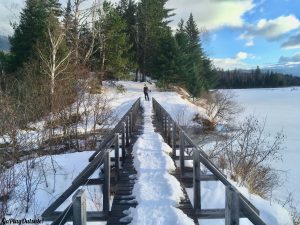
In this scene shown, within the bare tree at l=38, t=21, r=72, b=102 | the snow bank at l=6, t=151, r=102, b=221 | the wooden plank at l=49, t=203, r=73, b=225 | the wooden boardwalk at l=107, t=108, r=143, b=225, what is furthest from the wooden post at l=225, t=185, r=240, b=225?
the bare tree at l=38, t=21, r=72, b=102

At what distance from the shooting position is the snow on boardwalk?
5660 mm

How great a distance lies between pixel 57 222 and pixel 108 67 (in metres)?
37.4

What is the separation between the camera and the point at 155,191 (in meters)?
6.79

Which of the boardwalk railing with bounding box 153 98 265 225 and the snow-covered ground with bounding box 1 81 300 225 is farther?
the snow-covered ground with bounding box 1 81 300 225

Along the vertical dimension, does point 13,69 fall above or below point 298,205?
above

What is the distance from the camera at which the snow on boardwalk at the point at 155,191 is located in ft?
18.6

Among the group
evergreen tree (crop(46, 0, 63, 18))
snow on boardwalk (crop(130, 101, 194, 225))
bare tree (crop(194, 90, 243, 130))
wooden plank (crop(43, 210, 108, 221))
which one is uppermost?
evergreen tree (crop(46, 0, 63, 18))

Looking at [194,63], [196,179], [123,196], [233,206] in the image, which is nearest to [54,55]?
[123,196]

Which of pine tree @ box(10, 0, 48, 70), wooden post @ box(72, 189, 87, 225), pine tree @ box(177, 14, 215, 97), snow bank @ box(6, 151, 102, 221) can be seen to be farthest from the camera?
pine tree @ box(177, 14, 215, 97)

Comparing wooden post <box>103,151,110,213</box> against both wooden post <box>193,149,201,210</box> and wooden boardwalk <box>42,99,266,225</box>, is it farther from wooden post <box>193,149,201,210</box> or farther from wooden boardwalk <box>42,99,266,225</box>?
wooden post <box>193,149,201,210</box>

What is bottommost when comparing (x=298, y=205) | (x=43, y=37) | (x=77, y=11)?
(x=298, y=205)

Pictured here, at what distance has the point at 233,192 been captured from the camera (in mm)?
4059

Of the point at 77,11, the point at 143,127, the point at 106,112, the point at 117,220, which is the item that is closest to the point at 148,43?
the point at 77,11

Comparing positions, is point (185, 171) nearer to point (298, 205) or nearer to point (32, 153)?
point (32, 153)
